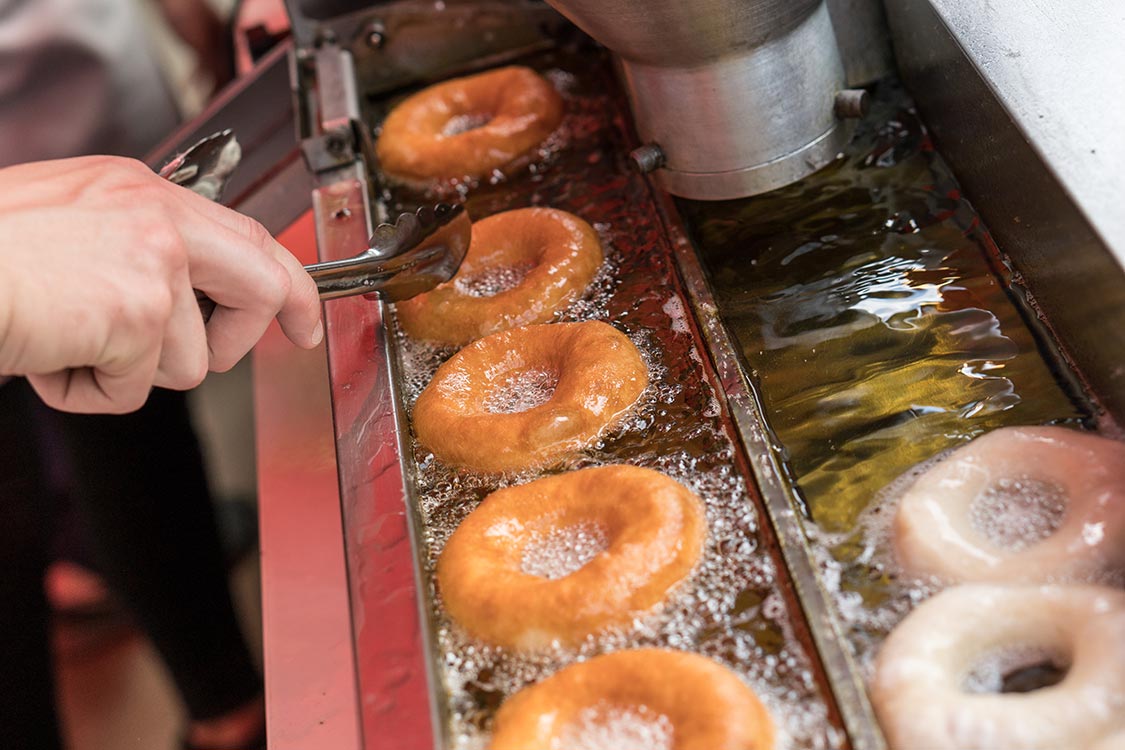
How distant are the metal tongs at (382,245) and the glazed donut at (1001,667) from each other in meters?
0.88

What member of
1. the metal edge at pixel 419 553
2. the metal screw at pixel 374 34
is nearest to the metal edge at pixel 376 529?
the metal edge at pixel 419 553

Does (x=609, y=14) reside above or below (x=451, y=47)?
above

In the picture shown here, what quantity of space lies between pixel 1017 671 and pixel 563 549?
545 millimetres

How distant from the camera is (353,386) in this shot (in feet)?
5.09

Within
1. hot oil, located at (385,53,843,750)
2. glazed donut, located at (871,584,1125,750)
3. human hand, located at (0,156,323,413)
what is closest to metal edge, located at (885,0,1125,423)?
glazed donut, located at (871,584,1125,750)

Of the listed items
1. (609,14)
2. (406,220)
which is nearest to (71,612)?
(406,220)

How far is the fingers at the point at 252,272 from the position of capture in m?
1.22

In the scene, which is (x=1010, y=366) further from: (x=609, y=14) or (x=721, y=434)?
(x=609, y=14)

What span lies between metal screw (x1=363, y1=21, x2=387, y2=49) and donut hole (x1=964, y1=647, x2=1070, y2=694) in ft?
6.25

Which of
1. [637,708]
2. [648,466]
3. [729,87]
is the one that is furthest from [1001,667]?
[729,87]

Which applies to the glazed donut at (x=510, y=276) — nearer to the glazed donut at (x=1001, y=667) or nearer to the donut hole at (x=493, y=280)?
the donut hole at (x=493, y=280)

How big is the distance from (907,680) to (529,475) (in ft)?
1.92

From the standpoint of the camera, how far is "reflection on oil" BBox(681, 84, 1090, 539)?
1361mm

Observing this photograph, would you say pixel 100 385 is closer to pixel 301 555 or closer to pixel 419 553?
pixel 419 553
